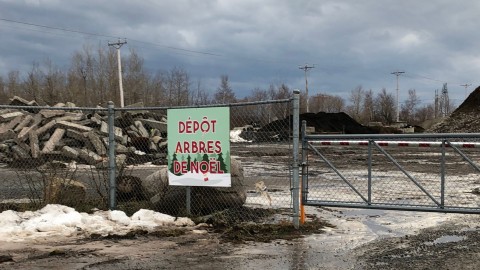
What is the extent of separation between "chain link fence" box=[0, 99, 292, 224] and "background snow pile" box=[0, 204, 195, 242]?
1.52 ft

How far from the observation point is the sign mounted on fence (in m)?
7.64

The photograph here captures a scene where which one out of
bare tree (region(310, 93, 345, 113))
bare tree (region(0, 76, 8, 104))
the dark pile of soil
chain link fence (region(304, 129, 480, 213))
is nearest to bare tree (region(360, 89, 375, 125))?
bare tree (region(310, 93, 345, 113))

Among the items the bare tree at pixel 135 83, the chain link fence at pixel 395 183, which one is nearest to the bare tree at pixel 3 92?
the bare tree at pixel 135 83

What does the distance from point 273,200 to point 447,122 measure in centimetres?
4076

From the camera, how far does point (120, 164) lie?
33.9 ft

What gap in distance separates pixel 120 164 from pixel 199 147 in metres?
3.19

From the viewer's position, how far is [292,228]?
293 inches

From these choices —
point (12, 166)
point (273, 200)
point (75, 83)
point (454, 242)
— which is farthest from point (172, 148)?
point (75, 83)

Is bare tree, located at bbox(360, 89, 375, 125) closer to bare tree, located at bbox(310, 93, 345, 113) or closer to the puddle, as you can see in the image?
bare tree, located at bbox(310, 93, 345, 113)

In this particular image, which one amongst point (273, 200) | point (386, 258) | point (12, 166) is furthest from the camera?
point (12, 166)

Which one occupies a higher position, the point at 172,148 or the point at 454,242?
the point at 172,148

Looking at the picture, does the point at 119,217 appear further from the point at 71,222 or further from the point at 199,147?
the point at 199,147

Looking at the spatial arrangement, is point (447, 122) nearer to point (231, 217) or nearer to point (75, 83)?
point (231, 217)

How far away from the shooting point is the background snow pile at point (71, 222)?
719 cm
